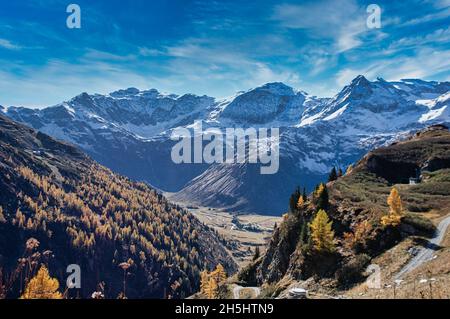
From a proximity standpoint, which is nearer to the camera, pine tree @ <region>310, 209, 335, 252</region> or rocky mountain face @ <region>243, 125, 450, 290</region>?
rocky mountain face @ <region>243, 125, 450, 290</region>

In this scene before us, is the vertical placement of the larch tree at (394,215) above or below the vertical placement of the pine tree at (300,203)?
below

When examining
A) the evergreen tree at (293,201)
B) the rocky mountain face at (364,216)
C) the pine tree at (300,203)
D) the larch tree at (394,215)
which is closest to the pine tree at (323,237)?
the rocky mountain face at (364,216)

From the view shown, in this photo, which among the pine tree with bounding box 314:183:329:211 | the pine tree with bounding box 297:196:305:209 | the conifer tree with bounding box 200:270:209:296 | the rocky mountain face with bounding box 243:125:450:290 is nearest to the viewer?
the rocky mountain face with bounding box 243:125:450:290

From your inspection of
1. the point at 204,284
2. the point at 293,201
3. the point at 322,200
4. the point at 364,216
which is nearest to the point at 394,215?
the point at 364,216

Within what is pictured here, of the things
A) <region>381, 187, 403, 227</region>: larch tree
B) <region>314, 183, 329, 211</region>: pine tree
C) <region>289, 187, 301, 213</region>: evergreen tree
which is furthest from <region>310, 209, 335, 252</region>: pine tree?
<region>289, 187, 301, 213</region>: evergreen tree

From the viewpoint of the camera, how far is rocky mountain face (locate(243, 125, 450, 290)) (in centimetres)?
6556

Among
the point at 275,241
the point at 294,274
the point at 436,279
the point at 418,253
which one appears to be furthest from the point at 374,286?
the point at 275,241

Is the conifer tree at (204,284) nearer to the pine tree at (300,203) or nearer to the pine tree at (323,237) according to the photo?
the pine tree at (300,203)

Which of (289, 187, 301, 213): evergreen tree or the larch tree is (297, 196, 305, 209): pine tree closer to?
(289, 187, 301, 213): evergreen tree

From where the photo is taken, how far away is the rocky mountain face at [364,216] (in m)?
65.6

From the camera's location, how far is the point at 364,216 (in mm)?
78062

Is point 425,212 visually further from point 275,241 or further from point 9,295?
point 9,295

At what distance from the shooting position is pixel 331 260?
2657 inches
